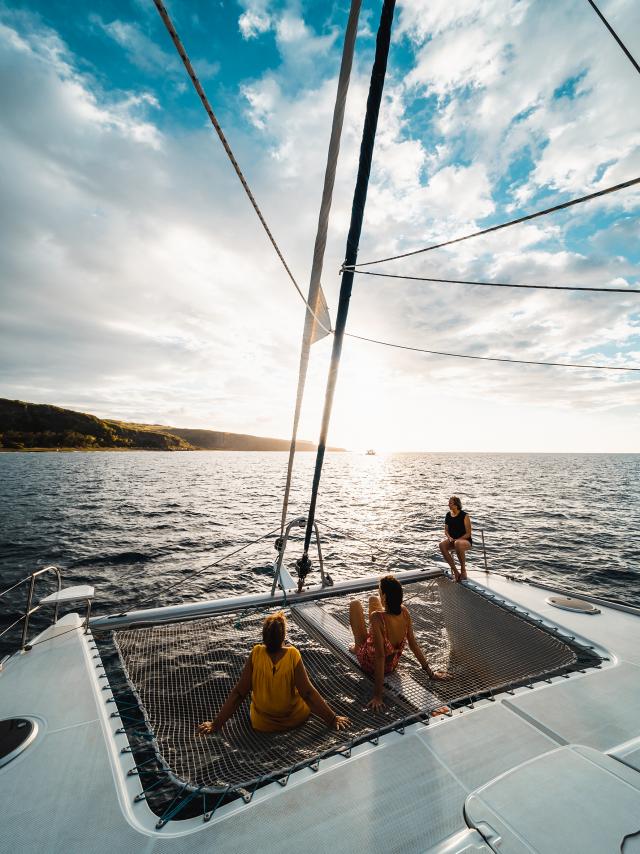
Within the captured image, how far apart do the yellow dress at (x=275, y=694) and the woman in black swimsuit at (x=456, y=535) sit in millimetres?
5157

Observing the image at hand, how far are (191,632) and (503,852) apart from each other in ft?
15.9

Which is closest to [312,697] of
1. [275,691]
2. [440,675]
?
[275,691]

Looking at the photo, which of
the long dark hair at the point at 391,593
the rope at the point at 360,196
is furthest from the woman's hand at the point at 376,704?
the rope at the point at 360,196

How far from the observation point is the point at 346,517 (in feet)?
91.6

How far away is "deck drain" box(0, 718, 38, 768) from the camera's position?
10.2 feet

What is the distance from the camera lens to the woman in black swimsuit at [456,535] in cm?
800

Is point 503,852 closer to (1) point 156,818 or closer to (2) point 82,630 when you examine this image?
(1) point 156,818

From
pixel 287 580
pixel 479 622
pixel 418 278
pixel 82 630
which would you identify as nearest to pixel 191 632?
pixel 82 630

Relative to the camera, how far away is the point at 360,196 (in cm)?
481

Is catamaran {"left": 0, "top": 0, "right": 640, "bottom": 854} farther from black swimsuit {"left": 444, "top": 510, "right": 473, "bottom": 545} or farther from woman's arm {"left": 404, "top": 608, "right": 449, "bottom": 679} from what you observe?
black swimsuit {"left": 444, "top": 510, "right": 473, "bottom": 545}

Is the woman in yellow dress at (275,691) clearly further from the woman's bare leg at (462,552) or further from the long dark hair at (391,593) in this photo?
the woman's bare leg at (462,552)

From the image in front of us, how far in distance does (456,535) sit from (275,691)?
579 centimetres

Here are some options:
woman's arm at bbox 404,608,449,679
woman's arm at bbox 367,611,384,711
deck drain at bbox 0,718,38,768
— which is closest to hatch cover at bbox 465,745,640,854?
woman's arm at bbox 367,611,384,711

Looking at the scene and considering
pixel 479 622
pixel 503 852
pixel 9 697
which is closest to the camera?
pixel 503 852
